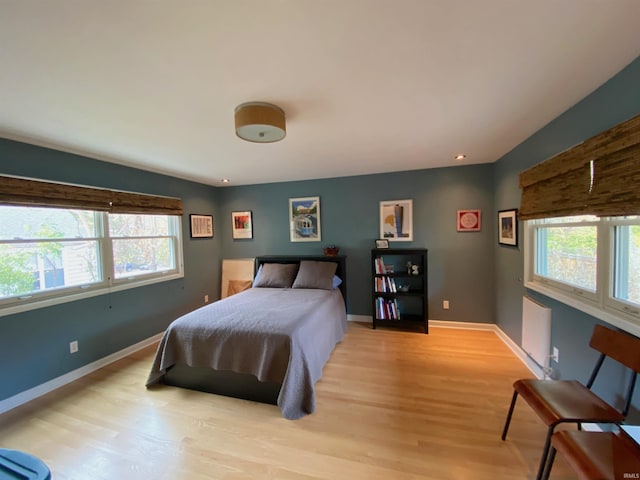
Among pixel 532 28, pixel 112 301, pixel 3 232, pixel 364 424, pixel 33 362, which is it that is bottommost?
pixel 364 424

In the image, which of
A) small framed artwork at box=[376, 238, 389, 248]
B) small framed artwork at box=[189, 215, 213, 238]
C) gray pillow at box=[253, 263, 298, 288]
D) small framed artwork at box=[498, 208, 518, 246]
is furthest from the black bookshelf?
small framed artwork at box=[189, 215, 213, 238]

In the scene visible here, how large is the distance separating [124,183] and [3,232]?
3.68 feet

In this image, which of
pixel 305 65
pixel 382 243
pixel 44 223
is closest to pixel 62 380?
pixel 44 223

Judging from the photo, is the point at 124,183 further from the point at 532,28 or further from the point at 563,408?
the point at 563,408

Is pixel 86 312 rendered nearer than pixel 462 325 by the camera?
Yes

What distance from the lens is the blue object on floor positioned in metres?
0.73

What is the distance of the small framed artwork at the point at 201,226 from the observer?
396cm

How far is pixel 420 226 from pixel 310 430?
2813 millimetres

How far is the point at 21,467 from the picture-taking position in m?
0.76

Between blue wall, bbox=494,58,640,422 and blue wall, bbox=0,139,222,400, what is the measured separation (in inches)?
168

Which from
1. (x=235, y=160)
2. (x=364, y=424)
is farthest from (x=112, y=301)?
(x=364, y=424)

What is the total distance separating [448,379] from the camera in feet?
7.59

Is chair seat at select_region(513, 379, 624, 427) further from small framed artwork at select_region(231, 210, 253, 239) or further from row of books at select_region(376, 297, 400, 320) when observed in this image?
small framed artwork at select_region(231, 210, 253, 239)

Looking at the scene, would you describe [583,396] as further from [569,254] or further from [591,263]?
[569,254]
